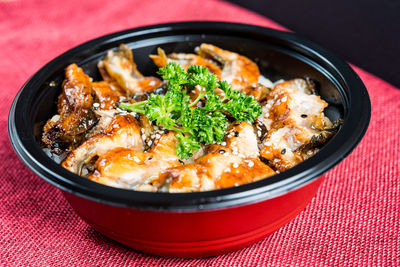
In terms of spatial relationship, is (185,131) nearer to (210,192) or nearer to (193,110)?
(193,110)

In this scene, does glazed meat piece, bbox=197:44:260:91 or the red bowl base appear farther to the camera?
glazed meat piece, bbox=197:44:260:91

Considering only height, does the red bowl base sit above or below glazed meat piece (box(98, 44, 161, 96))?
below

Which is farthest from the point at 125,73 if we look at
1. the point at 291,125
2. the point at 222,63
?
the point at 291,125

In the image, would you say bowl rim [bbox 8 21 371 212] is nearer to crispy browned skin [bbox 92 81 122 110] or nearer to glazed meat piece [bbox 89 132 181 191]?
glazed meat piece [bbox 89 132 181 191]

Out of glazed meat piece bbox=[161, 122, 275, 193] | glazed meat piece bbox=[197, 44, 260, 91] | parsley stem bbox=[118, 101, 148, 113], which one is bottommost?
glazed meat piece bbox=[161, 122, 275, 193]

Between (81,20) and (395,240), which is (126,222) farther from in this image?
(81,20)

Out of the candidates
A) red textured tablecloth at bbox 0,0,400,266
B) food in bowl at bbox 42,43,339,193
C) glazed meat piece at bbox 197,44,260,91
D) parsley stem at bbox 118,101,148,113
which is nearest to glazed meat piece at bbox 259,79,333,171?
food in bowl at bbox 42,43,339,193
